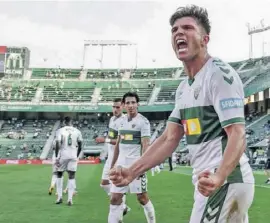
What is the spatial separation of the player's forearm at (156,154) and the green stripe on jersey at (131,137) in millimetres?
5040

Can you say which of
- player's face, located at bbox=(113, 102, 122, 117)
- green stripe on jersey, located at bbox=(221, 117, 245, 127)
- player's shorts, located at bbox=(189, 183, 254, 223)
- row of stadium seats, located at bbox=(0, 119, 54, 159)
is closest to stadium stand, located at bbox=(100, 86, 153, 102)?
row of stadium seats, located at bbox=(0, 119, 54, 159)

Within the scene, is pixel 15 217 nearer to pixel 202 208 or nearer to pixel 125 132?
pixel 125 132

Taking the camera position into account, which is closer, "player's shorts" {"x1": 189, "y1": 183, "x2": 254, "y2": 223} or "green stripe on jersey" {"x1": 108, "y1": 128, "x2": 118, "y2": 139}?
"player's shorts" {"x1": 189, "y1": 183, "x2": 254, "y2": 223}

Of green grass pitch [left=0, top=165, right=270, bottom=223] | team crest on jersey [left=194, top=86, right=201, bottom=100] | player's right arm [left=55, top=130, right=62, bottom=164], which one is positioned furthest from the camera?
player's right arm [left=55, top=130, right=62, bottom=164]

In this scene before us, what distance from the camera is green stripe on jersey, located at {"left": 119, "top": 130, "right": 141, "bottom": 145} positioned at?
8766mm

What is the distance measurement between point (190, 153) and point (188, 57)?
2.21 ft

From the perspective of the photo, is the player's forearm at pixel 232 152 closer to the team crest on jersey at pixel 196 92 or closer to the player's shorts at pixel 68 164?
the team crest on jersey at pixel 196 92

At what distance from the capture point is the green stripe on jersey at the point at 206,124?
3199mm

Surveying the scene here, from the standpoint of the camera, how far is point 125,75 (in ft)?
250

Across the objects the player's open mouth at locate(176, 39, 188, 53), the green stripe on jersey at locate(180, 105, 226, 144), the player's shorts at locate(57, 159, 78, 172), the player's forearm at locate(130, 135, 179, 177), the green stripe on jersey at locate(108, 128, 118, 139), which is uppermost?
the player's open mouth at locate(176, 39, 188, 53)

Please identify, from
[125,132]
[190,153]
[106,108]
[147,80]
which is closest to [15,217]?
[125,132]

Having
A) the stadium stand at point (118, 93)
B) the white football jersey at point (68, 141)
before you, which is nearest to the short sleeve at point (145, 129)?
the white football jersey at point (68, 141)

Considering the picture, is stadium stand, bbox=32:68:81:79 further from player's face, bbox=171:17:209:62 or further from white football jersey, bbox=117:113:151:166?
player's face, bbox=171:17:209:62

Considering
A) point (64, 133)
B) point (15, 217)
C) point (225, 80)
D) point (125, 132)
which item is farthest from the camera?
point (64, 133)
